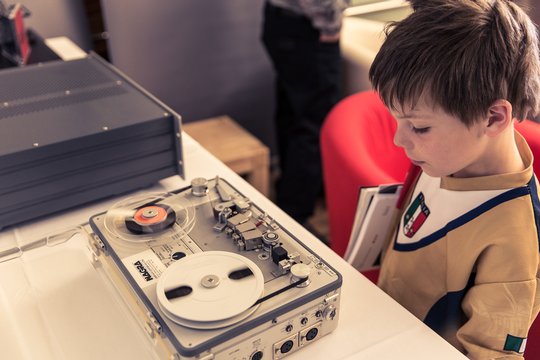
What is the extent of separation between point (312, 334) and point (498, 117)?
373mm

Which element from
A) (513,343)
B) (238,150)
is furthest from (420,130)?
(238,150)

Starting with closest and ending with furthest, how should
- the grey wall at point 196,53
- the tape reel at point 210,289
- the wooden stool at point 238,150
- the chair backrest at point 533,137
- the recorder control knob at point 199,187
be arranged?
the tape reel at point 210,289 < the recorder control knob at point 199,187 < the chair backrest at point 533,137 < the wooden stool at point 238,150 < the grey wall at point 196,53

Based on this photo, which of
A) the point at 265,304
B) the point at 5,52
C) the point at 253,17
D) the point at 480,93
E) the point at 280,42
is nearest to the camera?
the point at 265,304

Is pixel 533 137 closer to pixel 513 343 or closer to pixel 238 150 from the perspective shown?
pixel 513 343

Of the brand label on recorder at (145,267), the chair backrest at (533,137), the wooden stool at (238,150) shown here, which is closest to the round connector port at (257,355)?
the brand label on recorder at (145,267)

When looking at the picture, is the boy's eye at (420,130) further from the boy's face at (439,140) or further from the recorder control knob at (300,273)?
the recorder control knob at (300,273)

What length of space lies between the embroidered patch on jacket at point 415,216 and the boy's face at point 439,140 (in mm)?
119

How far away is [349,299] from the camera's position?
0.72 meters

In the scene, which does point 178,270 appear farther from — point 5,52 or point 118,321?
point 5,52

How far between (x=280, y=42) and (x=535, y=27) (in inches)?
47.4

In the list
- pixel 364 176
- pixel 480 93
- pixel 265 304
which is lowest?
pixel 364 176

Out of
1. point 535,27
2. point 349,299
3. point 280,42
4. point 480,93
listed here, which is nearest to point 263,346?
point 349,299

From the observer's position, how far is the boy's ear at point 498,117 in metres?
0.69

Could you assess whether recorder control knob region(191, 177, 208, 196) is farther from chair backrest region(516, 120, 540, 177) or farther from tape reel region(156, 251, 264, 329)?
chair backrest region(516, 120, 540, 177)
